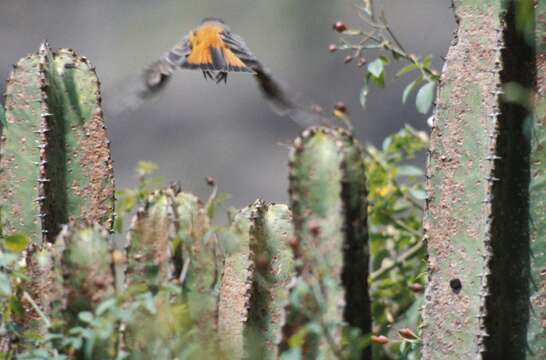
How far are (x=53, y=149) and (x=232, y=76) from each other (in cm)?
465

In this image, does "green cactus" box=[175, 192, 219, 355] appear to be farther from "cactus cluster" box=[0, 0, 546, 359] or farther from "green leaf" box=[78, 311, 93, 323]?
"green leaf" box=[78, 311, 93, 323]

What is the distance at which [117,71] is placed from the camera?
302 inches

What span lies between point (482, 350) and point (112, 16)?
17.8 feet

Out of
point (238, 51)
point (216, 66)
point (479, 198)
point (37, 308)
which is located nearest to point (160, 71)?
point (216, 66)

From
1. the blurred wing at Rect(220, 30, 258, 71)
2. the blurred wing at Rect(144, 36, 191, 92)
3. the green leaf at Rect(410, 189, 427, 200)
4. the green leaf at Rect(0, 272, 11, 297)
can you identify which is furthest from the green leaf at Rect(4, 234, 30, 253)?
the green leaf at Rect(410, 189, 427, 200)

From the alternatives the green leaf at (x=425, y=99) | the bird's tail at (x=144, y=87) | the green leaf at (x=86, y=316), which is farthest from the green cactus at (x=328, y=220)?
the bird's tail at (x=144, y=87)

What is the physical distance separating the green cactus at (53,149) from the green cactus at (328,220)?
0.94m

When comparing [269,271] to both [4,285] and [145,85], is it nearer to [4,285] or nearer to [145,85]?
[4,285]

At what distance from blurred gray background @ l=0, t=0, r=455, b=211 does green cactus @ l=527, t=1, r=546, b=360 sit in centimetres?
387

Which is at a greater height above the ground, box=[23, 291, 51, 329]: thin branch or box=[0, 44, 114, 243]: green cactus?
box=[0, 44, 114, 243]: green cactus

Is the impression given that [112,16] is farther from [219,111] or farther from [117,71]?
[219,111]

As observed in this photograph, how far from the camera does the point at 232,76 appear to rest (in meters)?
8.04

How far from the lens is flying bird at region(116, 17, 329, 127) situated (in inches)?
166

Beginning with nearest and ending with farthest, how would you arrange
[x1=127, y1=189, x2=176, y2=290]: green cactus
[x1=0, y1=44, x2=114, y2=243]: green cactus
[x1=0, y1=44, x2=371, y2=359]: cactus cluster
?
[x1=0, y1=44, x2=371, y2=359]: cactus cluster
[x1=127, y1=189, x2=176, y2=290]: green cactus
[x1=0, y1=44, x2=114, y2=243]: green cactus
